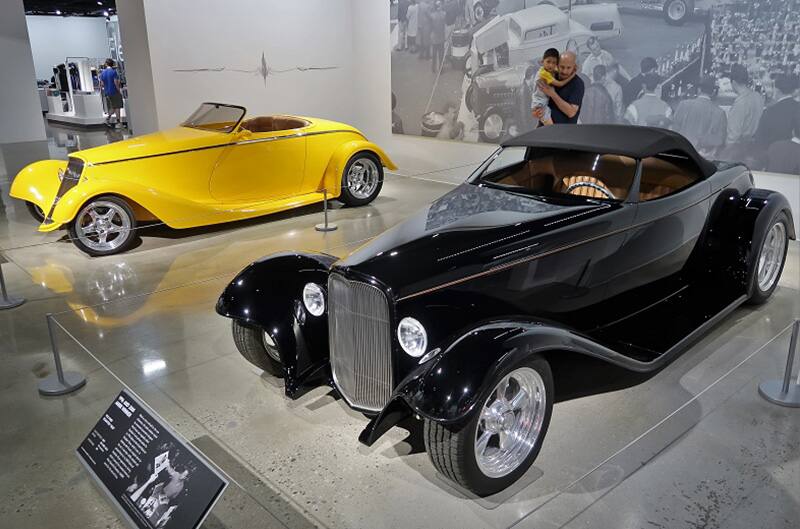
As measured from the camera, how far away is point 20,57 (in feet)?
43.9

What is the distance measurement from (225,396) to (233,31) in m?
7.52

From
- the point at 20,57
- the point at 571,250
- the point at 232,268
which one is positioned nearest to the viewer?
the point at 571,250

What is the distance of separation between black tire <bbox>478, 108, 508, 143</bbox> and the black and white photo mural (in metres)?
0.01

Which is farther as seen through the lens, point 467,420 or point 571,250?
point 571,250

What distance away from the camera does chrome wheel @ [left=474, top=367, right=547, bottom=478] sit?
2.74 m

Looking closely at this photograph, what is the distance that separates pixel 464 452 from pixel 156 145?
525cm

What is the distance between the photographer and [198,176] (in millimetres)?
6746

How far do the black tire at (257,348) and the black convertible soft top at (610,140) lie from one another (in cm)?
207

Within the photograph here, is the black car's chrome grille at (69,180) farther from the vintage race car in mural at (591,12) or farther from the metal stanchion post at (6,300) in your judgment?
the vintage race car in mural at (591,12)

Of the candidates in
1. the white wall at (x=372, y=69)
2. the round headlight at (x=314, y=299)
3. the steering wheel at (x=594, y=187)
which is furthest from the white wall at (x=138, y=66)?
the steering wheel at (x=594, y=187)

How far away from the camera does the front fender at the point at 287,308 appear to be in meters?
3.29

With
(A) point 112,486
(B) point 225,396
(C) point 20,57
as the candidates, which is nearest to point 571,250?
(B) point 225,396

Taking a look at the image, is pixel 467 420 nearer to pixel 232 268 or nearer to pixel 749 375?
pixel 749 375

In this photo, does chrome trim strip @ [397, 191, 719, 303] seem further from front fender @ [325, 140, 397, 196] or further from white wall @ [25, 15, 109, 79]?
white wall @ [25, 15, 109, 79]
